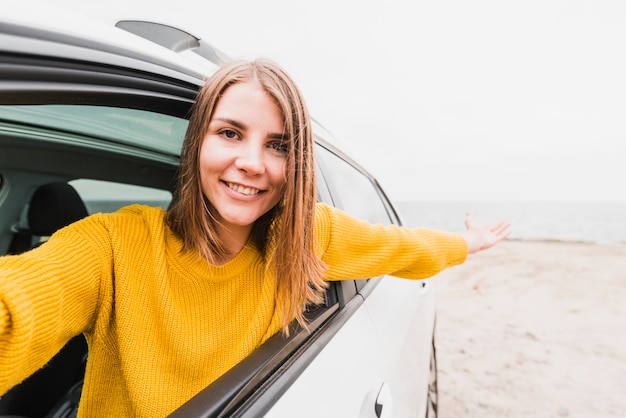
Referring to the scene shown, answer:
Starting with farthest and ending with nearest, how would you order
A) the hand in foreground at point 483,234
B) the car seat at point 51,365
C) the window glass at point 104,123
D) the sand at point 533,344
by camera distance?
the sand at point 533,344 < the hand in foreground at point 483,234 < the window glass at point 104,123 < the car seat at point 51,365

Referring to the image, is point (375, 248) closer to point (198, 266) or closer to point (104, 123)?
point (198, 266)

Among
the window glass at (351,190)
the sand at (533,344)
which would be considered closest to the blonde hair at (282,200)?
the window glass at (351,190)

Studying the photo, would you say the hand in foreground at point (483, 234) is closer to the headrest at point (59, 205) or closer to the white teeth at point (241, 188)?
the white teeth at point (241, 188)

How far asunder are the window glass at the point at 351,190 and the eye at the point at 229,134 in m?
0.55

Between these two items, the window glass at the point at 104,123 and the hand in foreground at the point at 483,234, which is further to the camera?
the hand in foreground at the point at 483,234

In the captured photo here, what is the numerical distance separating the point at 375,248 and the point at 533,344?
3897mm

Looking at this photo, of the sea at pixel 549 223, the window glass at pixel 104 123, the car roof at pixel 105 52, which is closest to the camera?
the car roof at pixel 105 52

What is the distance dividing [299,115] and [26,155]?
1937mm

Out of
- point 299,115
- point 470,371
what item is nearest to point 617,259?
point 470,371

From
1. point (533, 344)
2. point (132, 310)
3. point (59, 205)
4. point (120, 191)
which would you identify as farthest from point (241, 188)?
point (533, 344)

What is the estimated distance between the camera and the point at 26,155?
2.13 metres

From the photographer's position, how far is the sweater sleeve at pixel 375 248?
143cm

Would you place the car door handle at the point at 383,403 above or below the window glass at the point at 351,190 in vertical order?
below

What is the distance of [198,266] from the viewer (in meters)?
1.09
